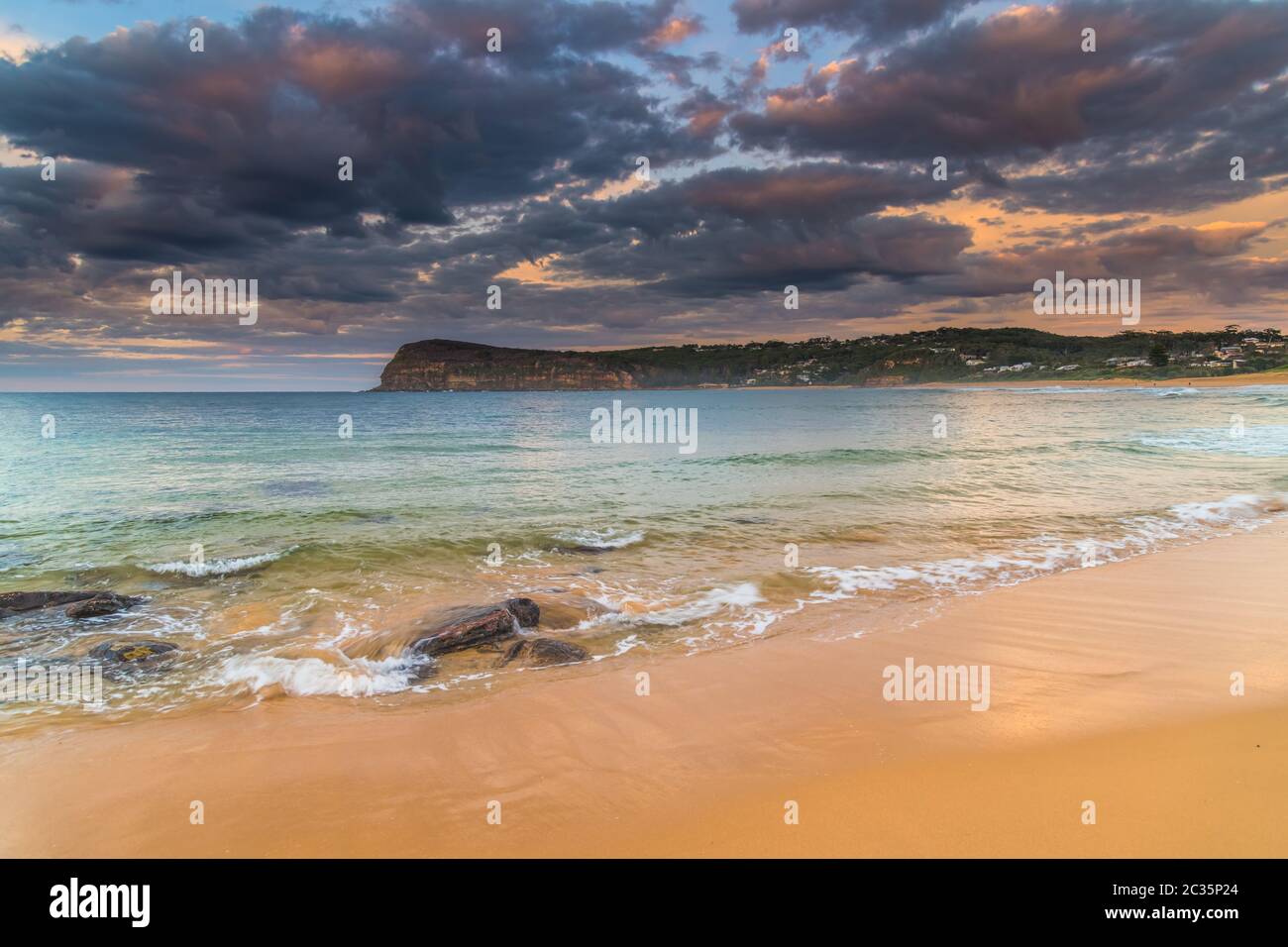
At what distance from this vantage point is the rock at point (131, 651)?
7.38m

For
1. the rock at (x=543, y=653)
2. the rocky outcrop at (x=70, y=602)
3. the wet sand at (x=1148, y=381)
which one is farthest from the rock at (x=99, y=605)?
the wet sand at (x=1148, y=381)

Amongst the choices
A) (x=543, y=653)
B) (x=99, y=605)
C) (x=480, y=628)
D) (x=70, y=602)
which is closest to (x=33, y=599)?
(x=70, y=602)

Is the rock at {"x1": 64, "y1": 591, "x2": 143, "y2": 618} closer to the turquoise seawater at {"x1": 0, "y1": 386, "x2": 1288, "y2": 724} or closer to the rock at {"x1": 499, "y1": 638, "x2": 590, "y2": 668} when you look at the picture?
the turquoise seawater at {"x1": 0, "y1": 386, "x2": 1288, "y2": 724}

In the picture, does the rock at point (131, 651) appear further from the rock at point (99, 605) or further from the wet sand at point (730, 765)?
the wet sand at point (730, 765)

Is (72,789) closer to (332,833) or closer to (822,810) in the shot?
(332,833)

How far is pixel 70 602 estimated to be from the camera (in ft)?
31.5

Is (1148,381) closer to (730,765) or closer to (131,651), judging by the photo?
(730,765)

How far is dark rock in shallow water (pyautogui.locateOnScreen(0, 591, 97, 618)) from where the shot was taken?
9203 millimetres

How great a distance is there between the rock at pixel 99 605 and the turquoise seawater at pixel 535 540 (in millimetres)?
227

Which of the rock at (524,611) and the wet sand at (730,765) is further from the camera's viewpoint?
the rock at (524,611)

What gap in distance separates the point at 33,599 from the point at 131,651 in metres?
3.55

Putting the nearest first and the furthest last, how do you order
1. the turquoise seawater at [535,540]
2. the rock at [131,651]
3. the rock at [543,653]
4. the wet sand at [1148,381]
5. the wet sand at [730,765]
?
1. the wet sand at [730,765]
2. the rock at [543,653]
3. the rock at [131,651]
4. the turquoise seawater at [535,540]
5. the wet sand at [1148,381]
